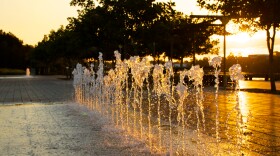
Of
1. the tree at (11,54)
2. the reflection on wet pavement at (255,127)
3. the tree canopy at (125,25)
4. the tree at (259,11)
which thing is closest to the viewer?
the reflection on wet pavement at (255,127)

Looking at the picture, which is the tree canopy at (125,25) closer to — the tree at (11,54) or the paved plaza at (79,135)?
the paved plaza at (79,135)

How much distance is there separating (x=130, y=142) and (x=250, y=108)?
694 centimetres

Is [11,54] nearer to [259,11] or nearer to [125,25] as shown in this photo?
[125,25]

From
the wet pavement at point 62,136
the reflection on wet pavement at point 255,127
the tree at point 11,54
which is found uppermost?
the tree at point 11,54

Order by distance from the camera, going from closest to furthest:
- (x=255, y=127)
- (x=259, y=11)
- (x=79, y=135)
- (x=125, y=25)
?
(x=79, y=135) → (x=255, y=127) → (x=259, y=11) → (x=125, y=25)

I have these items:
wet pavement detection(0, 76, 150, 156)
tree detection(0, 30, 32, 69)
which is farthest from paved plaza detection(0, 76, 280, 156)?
tree detection(0, 30, 32, 69)

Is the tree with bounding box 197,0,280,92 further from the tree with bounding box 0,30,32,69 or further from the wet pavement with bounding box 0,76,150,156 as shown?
the tree with bounding box 0,30,32,69

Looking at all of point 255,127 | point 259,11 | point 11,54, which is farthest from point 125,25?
point 11,54

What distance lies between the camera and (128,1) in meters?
31.8

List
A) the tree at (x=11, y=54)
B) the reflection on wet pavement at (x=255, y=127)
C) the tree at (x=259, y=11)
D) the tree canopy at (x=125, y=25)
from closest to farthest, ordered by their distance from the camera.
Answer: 1. the reflection on wet pavement at (x=255, y=127)
2. the tree at (x=259, y=11)
3. the tree canopy at (x=125, y=25)
4. the tree at (x=11, y=54)

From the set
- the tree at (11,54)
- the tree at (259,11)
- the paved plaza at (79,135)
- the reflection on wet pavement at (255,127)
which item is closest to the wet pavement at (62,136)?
the paved plaza at (79,135)

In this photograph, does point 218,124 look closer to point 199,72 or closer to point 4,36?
point 199,72

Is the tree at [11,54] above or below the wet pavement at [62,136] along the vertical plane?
above

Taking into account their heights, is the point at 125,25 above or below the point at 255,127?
above
